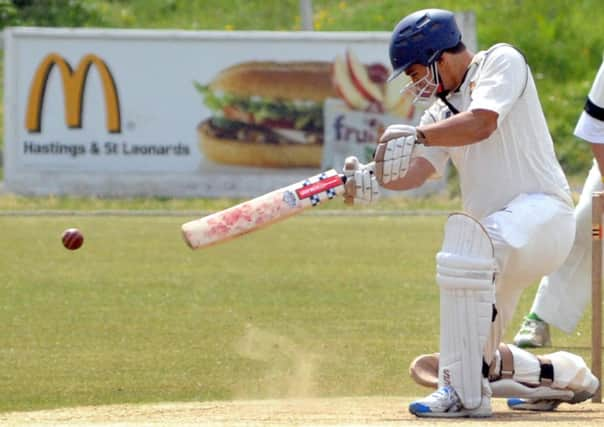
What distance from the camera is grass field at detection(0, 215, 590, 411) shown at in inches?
345

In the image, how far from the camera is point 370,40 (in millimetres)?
22375

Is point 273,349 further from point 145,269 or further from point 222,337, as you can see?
point 145,269

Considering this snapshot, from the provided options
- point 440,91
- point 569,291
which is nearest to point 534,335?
point 569,291

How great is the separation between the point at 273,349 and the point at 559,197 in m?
3.40

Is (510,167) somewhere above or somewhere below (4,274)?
above

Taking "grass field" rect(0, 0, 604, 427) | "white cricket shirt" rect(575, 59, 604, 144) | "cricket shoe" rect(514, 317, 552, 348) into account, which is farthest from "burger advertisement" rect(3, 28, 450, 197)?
"white cricket shirt" rect(575, 59, 604, 144)

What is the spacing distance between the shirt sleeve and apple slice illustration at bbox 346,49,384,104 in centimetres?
1548

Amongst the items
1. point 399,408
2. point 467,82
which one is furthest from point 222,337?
point 467,82

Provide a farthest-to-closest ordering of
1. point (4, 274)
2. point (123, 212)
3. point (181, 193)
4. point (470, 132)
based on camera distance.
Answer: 1. point (181, 193)
2. point (123, 212)
3. point (4, 274)
4. point (470, 132)

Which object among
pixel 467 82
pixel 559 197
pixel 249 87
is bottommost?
pixel 249 87

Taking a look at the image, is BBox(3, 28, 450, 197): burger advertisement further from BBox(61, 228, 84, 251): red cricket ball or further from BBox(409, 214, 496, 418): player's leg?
BBox(409, 214, 496, 418): player's leg

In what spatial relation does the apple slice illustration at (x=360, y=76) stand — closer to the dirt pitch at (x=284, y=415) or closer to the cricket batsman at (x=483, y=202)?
the dirt pitch at (x=284, y=415)

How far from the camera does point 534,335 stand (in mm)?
9867

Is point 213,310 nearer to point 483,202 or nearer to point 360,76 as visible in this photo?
point 483,202
